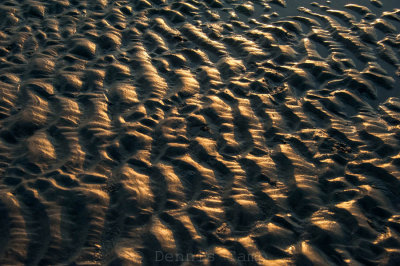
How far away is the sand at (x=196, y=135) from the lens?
10.9ft

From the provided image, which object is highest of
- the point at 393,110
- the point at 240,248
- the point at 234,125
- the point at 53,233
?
the point at 393,110

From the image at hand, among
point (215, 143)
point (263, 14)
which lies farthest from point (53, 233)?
point (263, 14)

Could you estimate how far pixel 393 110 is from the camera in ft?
15.7

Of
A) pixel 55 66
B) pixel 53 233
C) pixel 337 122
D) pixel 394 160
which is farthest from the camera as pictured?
pixel 55 66

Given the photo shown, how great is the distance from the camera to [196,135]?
428 centimetres

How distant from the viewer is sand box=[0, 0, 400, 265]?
131 inches

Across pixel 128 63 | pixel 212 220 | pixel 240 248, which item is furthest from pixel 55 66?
pixel 240 248

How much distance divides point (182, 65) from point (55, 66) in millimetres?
1491

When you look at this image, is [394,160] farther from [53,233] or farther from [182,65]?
[53,233]

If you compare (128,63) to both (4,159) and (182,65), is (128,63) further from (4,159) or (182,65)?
(4,159)

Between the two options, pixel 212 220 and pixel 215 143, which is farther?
pixel 215 143

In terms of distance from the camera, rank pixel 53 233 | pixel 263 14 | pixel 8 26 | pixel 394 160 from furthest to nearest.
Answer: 1. pixel 263 14
2. pixel 8 26
3. pixel 394 160
4. pixel 53 233

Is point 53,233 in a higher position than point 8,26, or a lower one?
lower

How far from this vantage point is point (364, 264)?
3273mm
